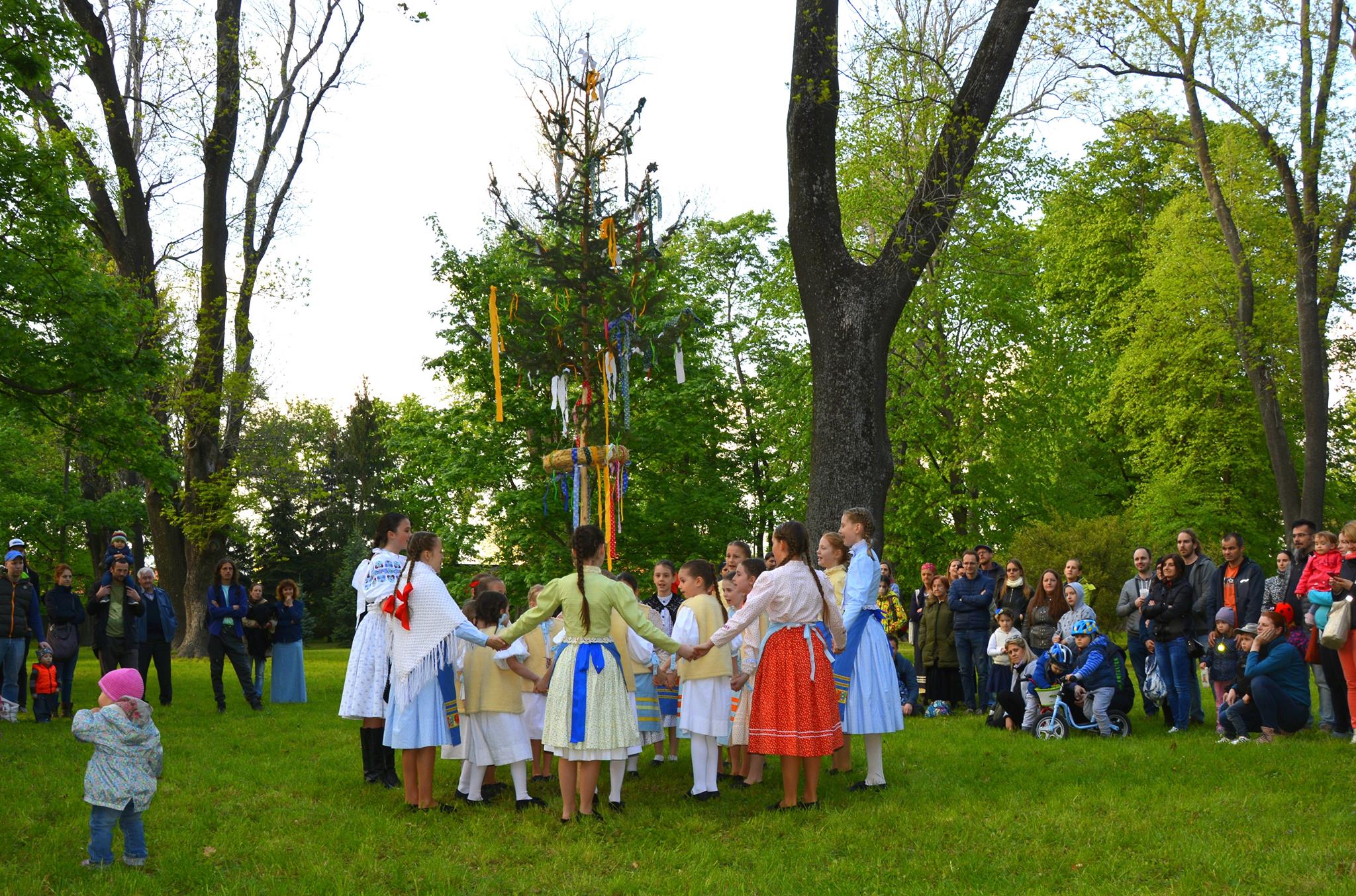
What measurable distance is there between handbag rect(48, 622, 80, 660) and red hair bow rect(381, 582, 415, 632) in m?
7.45

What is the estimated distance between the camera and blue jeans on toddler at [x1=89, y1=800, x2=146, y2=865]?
636cm

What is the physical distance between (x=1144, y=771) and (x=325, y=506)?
43728 millimetres

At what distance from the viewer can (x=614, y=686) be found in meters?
7.45

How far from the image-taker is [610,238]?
42.7 ft

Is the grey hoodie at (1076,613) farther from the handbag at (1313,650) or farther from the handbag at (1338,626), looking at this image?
the handbag at (1338,626)

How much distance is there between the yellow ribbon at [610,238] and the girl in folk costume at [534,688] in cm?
479

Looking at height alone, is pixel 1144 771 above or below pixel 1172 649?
below

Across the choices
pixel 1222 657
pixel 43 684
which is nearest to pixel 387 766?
pixel 43 684

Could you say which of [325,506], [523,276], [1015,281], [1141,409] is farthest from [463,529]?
[325,506]

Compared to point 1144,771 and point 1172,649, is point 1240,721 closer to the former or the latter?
point 1172,649

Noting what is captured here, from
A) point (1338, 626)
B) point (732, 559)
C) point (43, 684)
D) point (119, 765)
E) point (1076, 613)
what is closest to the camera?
point (119, 765)

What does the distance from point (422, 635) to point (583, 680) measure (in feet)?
3.68

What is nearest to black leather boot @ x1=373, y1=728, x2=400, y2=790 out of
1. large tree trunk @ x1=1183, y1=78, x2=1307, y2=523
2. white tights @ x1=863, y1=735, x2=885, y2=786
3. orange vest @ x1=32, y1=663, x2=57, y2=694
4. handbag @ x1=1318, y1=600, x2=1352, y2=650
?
white tights @ x1=863, y1=735, x2=885, y2=786

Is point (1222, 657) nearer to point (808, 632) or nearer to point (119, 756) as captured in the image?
point (808, 632)
